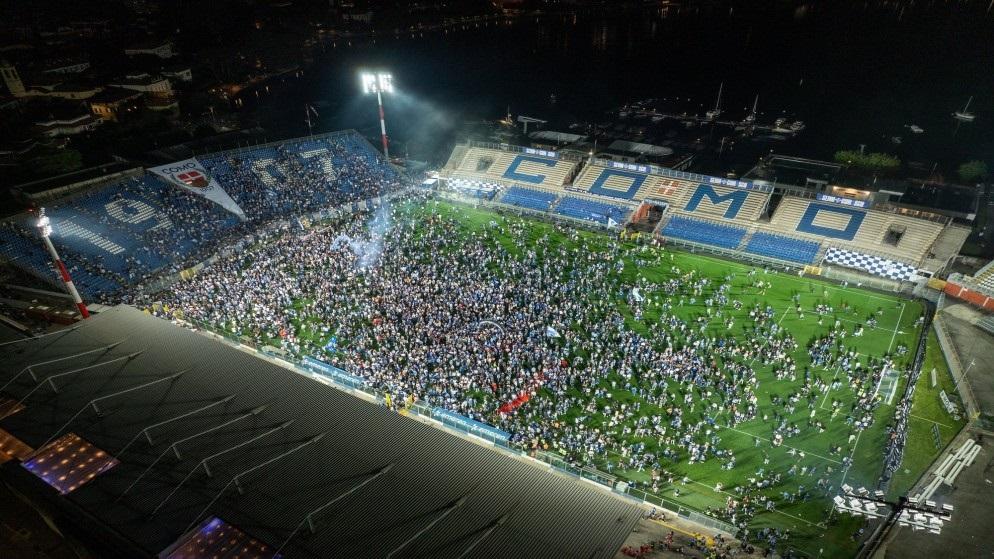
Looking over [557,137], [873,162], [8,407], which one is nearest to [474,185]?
[557,137]

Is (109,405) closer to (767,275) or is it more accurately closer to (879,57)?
(767,275)

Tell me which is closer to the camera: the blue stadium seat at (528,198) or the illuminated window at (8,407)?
the illuminated window at (8,407)

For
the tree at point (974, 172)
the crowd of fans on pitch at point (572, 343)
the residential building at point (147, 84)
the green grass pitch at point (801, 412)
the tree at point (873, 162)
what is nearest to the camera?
the green grass pitch at point (801, 412)

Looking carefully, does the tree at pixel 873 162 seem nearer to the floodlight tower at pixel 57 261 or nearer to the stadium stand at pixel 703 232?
the stadium stand at pixel 703 232

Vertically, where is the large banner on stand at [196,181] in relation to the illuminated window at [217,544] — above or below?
below

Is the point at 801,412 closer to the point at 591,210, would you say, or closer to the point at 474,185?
the point at 591,210

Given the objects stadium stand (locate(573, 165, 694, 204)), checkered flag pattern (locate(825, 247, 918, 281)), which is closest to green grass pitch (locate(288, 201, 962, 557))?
checkered flag pattern (locate(825, 247, 918, 281))

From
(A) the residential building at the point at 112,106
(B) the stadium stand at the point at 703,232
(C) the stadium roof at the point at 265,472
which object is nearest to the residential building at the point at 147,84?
(A) the residential building at the point at 112,106
